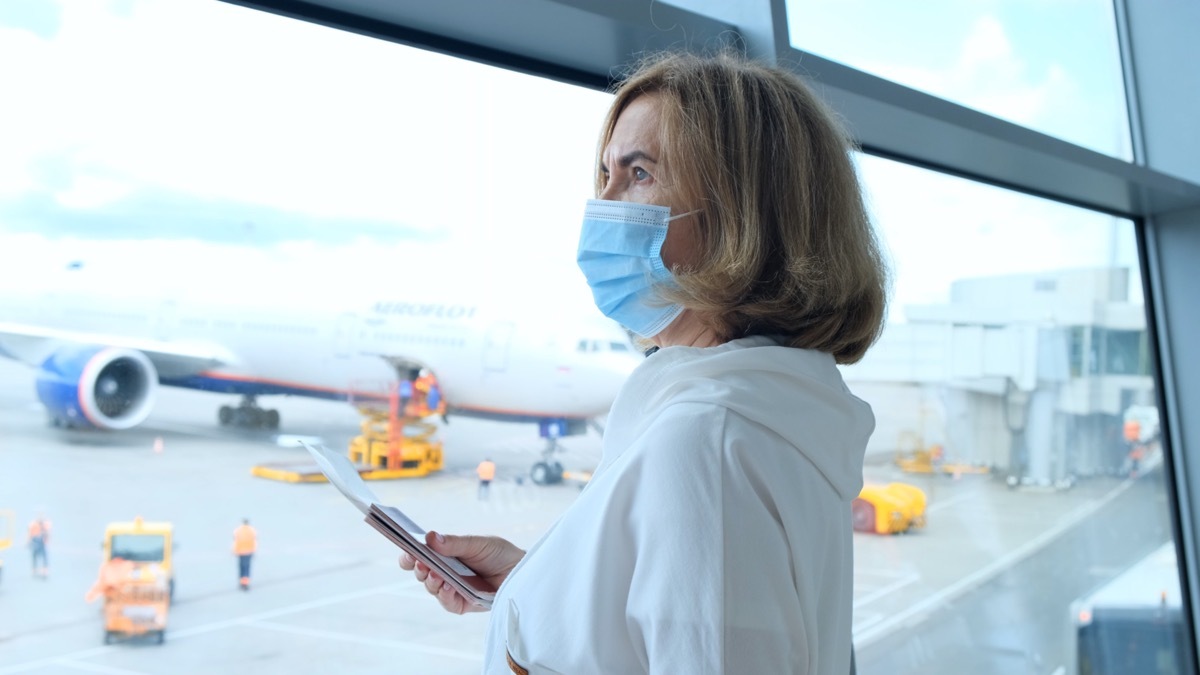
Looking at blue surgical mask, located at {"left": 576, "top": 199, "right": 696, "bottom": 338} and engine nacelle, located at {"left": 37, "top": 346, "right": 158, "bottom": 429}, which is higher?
blue surgical mask, located at {"left": 576, "top": 199, "right": 696, "bottom": 338}

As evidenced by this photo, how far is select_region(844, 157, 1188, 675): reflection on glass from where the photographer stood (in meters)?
2.54

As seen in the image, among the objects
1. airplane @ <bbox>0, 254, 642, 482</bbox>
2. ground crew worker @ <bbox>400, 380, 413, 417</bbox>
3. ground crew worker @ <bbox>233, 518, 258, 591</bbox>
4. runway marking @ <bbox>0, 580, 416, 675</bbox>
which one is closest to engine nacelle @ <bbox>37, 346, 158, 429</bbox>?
airplane @ <bbox>0, 254, 642, 482</bbox>

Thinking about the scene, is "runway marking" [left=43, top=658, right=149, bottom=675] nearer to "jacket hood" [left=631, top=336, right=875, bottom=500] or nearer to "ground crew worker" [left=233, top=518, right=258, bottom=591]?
"ground crew worker" [left=233, top=518, right=258, bottom=591]

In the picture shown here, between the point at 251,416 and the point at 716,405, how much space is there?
46.3 inches

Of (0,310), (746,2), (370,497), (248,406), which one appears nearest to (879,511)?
(746,2)

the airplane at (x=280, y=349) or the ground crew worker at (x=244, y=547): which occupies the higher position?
the airplane at (x=280, y=349)

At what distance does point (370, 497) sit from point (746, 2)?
1.21 meters

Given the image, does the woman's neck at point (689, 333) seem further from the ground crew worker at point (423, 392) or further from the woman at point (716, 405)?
the ground crew worker at point (423, 392)

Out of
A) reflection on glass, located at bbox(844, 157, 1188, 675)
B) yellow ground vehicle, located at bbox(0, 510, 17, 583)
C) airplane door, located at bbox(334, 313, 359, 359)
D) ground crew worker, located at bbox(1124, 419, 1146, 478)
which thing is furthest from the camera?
ground crew worker, located at bbox(1124, 419, 1146, 478)

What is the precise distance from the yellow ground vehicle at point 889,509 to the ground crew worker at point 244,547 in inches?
→ 63.9

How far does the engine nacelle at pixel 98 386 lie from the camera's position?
4.52 feet

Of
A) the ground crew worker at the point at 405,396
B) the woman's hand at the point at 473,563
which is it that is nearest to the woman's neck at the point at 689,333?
the woman's hand at the point at 473,563

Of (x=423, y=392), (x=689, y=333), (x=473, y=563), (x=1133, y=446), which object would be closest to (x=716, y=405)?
(x=689, y=333)

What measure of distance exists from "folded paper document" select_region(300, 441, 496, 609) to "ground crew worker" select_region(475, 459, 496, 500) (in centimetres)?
81
